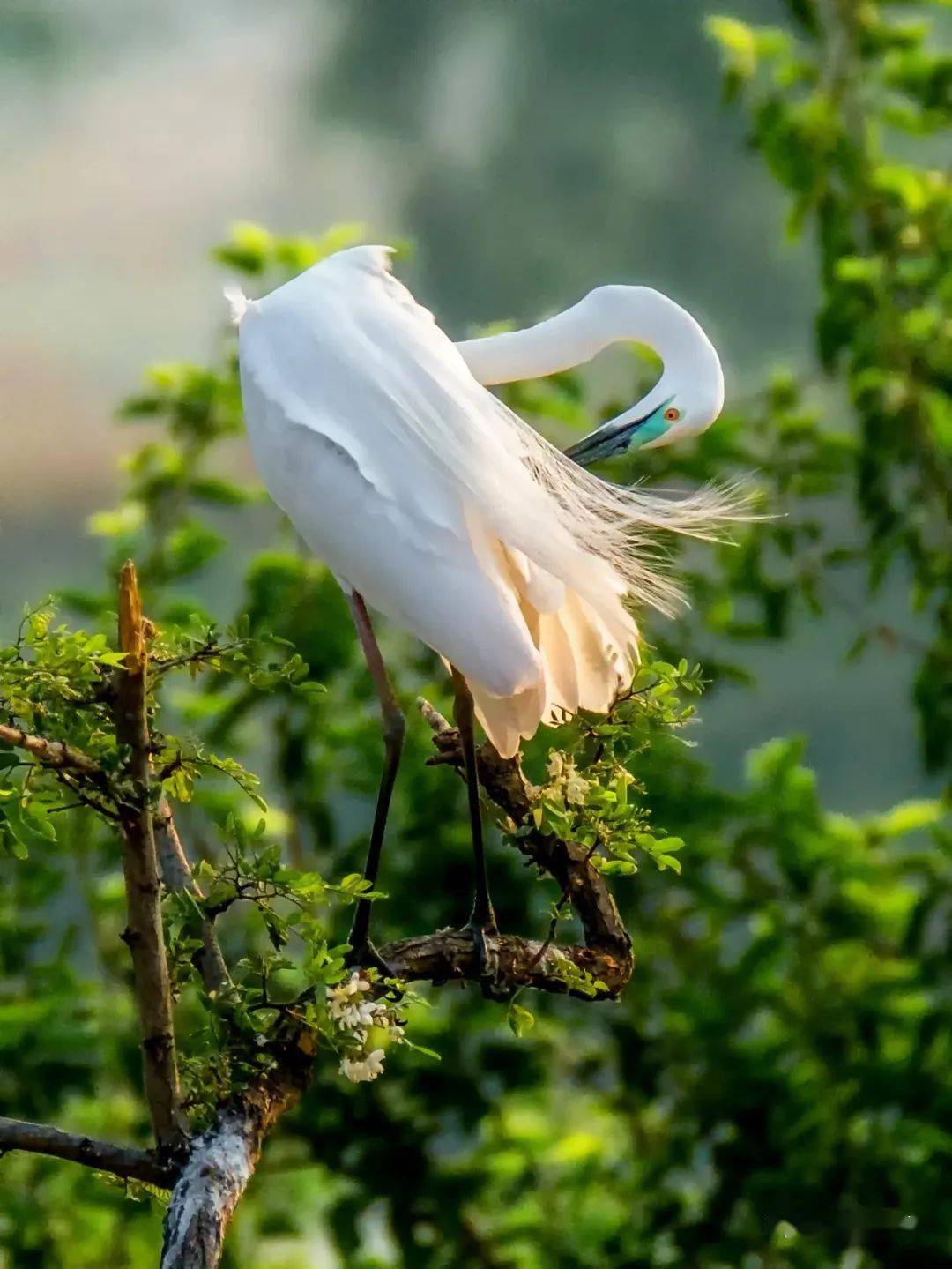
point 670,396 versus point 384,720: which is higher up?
point 670,396

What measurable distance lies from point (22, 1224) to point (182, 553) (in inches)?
40.2

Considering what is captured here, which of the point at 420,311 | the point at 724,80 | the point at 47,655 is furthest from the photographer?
the point at 724,80

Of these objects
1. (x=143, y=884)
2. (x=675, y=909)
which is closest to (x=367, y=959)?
(x=143, y=884)

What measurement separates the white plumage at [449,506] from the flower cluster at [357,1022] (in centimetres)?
31

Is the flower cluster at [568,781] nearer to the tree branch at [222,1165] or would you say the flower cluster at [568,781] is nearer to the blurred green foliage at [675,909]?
the tree branch at [222,1165]

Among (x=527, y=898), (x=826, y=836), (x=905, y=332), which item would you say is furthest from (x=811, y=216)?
(x=527, y=898)

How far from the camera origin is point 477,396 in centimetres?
178

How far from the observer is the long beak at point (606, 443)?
184 centimetres

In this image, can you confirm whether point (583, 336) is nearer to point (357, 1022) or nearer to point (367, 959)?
point (367, 959)

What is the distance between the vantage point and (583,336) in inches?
77.5

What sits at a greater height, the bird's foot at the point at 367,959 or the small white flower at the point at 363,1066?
the bird's foot at the point at 367,959

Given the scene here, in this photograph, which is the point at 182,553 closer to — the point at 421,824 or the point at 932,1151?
the point at 421,824

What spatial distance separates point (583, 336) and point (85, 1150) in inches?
41.8

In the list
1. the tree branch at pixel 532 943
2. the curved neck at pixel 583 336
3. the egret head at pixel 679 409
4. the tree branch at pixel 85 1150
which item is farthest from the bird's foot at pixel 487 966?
the curved neck at pixel 583 336
